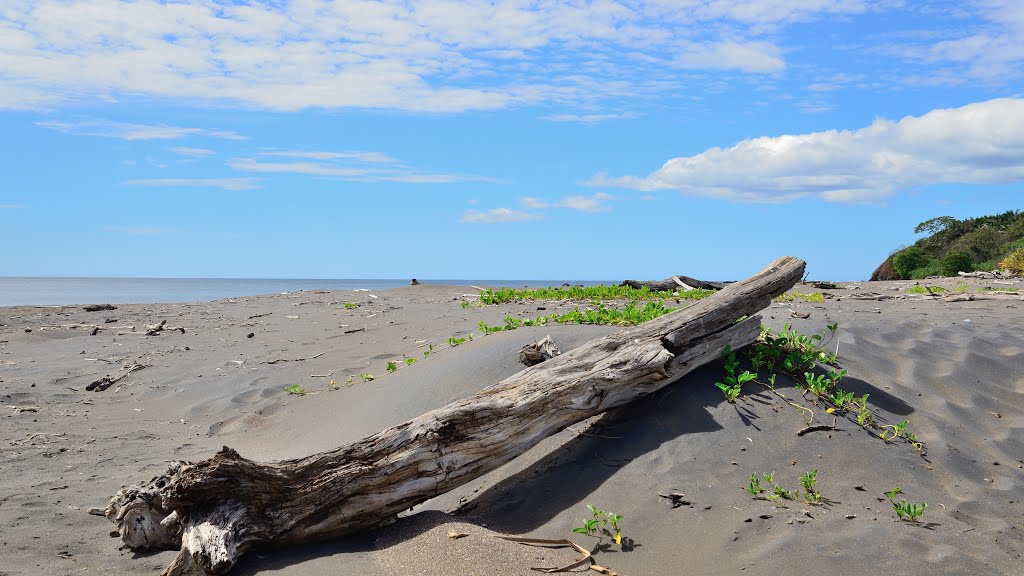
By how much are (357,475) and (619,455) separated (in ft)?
6.42

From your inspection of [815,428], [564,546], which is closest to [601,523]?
[564,546]

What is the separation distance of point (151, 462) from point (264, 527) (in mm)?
3030

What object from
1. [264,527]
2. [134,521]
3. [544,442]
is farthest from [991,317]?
[134,521]

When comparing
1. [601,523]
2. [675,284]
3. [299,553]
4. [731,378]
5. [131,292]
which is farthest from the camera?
[131,292]

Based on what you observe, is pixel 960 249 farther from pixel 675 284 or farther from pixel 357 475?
pixel 357 475

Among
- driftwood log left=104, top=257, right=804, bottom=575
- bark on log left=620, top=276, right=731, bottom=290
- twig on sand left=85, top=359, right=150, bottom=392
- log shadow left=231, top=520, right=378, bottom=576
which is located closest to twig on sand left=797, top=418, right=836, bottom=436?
driftwood log left=104, top=257, right=804, bottom=575

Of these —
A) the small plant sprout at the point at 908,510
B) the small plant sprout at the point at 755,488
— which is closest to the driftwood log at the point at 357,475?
the small plant sprout at the point at 755,488

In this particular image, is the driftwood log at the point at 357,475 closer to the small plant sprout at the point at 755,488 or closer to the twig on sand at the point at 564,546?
the twig on sand at the point at 564,546

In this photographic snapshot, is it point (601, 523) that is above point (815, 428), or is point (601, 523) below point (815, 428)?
below

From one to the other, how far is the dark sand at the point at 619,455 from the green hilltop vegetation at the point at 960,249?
39.6 ft

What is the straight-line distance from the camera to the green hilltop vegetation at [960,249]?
20.6m

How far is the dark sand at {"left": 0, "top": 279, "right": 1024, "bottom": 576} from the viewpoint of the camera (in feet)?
13.7

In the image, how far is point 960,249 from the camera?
26.9 meters

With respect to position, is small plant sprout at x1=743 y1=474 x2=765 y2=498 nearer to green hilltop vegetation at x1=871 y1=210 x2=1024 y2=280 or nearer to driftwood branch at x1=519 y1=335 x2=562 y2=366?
driftwood branch at x1=519 y1=335 x2=562 y2=366
